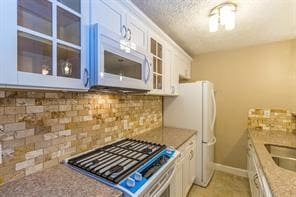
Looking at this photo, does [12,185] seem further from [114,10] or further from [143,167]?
[114,10]

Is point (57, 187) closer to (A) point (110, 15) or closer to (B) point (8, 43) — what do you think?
(B) point (8, 43)

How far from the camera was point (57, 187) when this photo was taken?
2.95ft

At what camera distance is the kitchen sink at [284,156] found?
1582 mm

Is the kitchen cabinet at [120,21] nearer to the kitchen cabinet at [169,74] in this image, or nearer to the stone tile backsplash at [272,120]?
the kitchen cabinet at [169,74]

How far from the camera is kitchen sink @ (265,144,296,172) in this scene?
1.58 m

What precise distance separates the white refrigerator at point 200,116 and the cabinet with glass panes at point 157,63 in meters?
0.66

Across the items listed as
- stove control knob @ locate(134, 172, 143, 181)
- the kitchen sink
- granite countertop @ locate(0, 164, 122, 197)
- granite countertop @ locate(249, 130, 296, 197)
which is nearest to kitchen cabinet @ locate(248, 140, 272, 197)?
granite countertop @ locate(249, 130, 296, 197)

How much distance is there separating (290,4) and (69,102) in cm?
226

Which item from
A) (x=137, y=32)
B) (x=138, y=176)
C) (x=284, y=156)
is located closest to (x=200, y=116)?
(x=284, y=156)

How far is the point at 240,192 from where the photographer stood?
2352 mm

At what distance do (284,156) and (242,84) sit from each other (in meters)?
1.45

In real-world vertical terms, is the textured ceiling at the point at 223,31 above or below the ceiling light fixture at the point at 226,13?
above

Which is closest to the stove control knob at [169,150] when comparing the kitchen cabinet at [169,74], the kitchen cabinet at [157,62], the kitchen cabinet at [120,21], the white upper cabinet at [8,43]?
the kitchen cabinet at [157,62]

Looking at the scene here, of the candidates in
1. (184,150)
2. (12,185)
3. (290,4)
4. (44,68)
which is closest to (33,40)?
(44,68)
